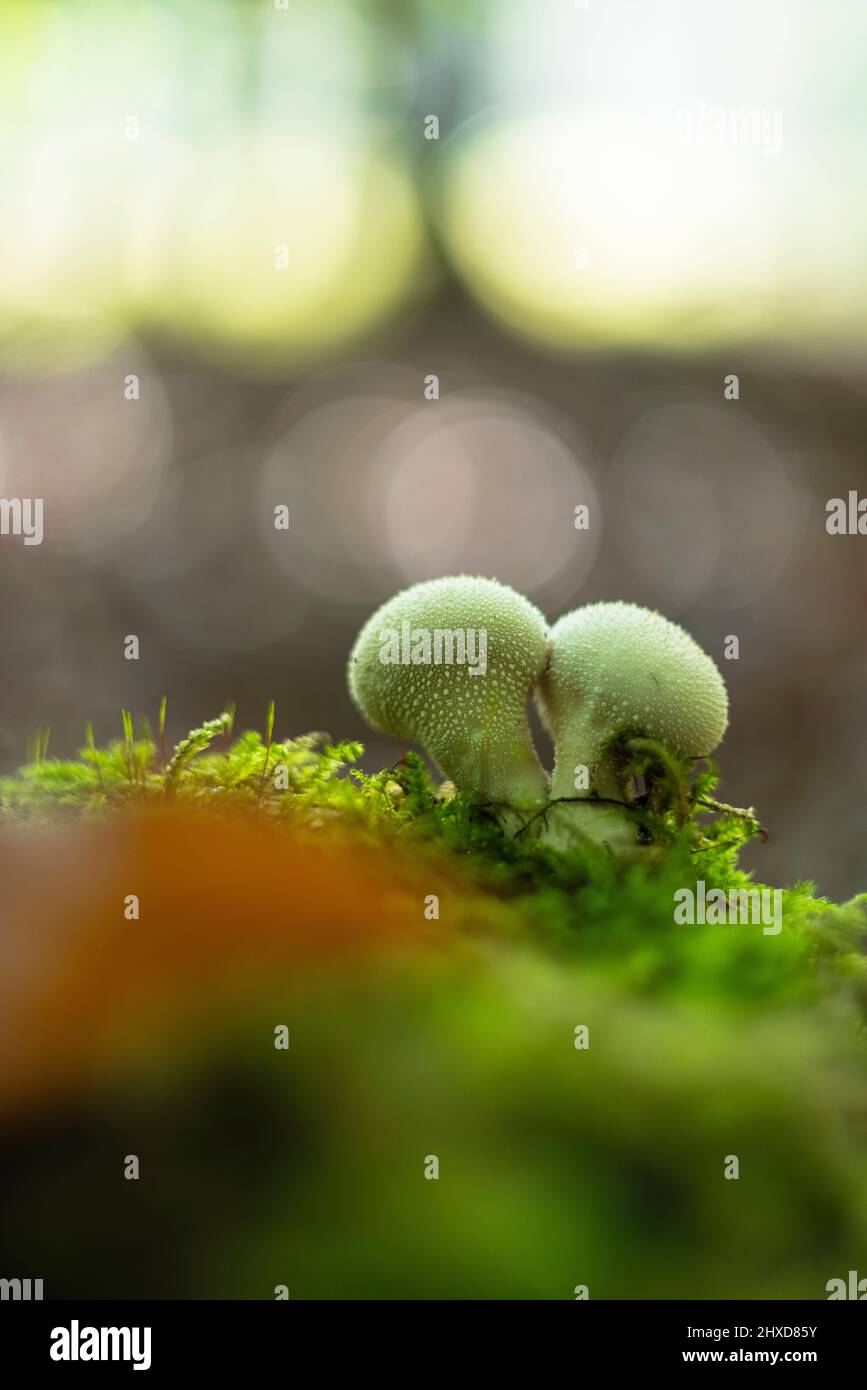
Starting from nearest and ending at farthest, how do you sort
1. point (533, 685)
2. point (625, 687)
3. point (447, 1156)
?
point (447, 1156) → point (625, 687) → point (533, 685)

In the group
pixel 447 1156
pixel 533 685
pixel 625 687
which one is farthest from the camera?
pixel 533 685

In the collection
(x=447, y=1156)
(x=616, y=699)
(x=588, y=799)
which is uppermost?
(x=616, y=699)

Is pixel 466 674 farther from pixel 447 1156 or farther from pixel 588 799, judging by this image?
pixel 447 1156

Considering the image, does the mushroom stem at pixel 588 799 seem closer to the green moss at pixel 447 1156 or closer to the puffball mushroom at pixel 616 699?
the puffball mushroom at pixel 616 699

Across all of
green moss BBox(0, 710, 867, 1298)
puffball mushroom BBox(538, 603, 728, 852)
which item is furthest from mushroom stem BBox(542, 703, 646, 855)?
green moss BBox(0, 710, 867, 1298)

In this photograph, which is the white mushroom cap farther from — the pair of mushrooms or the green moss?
the green moss

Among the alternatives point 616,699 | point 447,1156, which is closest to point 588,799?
point 616,699

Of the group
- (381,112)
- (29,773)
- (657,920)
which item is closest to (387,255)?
(381,112)

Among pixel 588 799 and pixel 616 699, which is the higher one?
pixel 616 699
